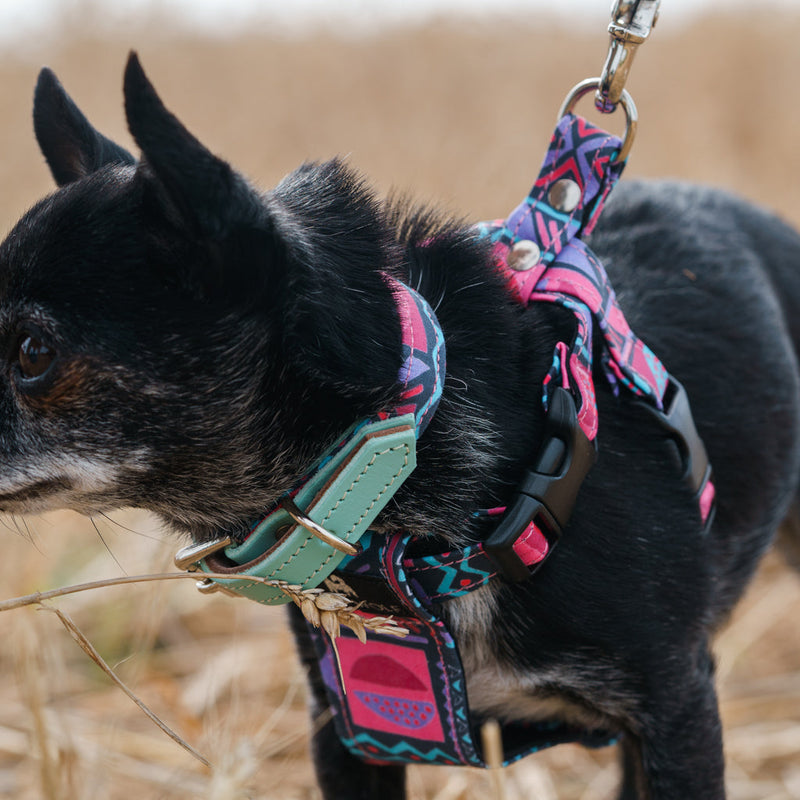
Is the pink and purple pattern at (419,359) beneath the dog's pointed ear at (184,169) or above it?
beneath

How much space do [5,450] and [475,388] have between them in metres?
0.82

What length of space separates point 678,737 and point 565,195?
1.12 meters

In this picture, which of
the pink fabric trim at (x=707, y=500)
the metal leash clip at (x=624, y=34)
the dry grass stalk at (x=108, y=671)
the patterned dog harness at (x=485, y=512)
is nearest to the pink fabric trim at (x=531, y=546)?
the patterned dog harness at (x=485, y=512)

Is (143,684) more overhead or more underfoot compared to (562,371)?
more underfoot

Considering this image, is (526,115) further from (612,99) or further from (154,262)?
(154,262)

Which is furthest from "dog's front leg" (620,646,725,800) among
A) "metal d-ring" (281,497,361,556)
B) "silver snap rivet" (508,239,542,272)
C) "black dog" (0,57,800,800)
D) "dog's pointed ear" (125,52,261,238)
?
"dog's pointed ear" (125,52,261,238)

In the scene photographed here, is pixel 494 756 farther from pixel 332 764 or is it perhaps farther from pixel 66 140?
pixel 66 140

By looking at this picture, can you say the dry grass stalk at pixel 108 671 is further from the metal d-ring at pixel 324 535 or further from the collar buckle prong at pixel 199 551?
the metal d-ring at pixel 324 535

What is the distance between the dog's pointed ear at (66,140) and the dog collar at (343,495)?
706mm

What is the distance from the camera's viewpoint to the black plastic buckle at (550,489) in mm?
1523

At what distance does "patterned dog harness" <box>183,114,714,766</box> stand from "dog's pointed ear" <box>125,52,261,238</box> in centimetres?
34

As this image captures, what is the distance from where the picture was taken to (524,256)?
1847 millimetres

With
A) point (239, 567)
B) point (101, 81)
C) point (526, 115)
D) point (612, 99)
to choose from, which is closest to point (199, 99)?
point (101, 81)

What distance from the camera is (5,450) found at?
5.08ft
